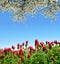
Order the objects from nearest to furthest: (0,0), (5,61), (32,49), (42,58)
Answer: (42,58)
(5,61)
(32,49)
(0,0)

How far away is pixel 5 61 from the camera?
8.92m

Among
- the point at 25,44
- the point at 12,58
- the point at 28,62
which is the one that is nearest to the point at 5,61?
the point at 12,58

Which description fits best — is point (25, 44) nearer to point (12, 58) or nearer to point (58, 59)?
point (12, 58)

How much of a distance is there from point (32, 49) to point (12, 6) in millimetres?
14649

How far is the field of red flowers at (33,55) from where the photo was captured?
8.28m

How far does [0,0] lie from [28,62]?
50.6ft

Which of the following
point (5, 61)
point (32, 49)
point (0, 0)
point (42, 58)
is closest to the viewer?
point (42, 58)

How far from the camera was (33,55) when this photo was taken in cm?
878

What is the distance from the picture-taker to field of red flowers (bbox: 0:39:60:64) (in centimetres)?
828

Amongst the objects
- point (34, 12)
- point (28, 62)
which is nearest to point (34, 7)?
point (34, 12)

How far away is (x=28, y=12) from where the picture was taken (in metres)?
24.4

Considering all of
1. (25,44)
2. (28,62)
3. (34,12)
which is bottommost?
(28,62)

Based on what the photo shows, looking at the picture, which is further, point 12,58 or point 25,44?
point 25,44

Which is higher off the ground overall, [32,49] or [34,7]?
[34,7]
